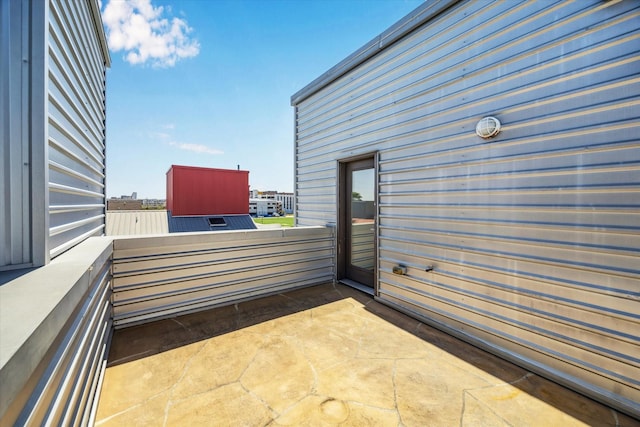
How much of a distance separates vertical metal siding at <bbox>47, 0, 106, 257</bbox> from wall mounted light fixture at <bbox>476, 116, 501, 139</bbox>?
325cm

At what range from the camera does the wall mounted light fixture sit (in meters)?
2.41

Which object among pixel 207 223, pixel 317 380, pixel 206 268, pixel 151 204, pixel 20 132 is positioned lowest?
pixel 317 380

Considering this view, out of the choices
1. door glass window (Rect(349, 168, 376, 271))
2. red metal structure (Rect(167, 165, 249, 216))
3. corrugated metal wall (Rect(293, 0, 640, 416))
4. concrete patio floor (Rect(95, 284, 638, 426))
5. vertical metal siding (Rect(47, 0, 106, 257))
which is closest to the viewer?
vertical metal siding (Rect(47, 0, 106, 257))

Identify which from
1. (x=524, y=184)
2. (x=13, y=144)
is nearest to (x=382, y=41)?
(x=524, y=184)

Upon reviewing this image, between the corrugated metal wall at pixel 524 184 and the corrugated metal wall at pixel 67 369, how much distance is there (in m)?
2.98

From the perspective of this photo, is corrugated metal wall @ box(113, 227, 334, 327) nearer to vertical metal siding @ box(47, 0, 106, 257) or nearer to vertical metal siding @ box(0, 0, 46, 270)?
vertical metal siding @ box(47, 0, 106, 257)

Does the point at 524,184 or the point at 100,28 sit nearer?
the point at 524,184

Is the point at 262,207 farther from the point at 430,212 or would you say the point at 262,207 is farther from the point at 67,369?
the point at 67,369

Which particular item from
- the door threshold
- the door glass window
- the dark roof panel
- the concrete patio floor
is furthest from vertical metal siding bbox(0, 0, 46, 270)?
the dark roof panel

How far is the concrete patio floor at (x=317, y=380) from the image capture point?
65.8 inches

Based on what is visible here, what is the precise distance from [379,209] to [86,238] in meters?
3.27

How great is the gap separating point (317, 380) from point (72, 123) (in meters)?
2.76

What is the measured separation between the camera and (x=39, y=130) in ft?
4.29

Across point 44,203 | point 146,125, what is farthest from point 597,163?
point 146,125
